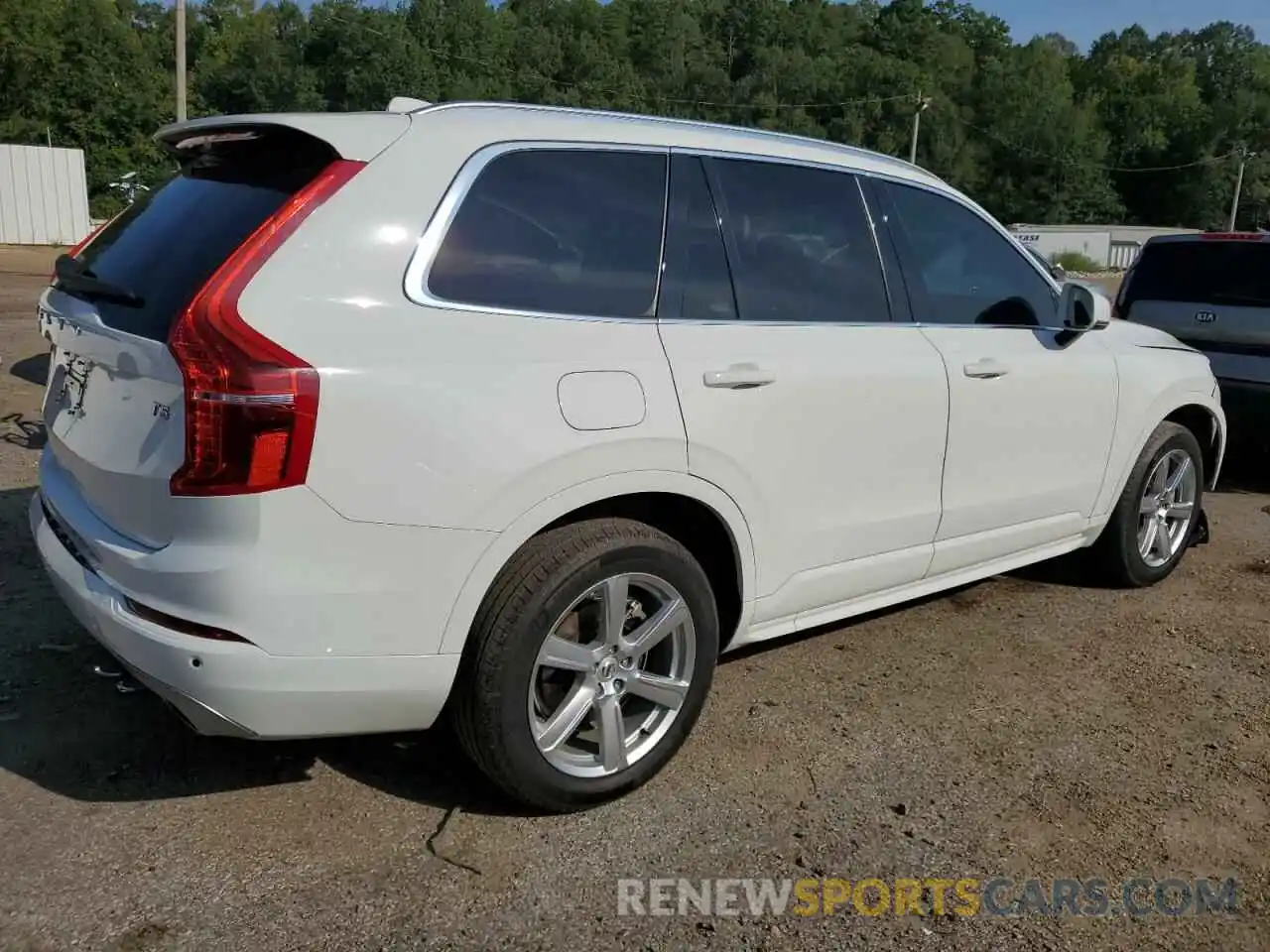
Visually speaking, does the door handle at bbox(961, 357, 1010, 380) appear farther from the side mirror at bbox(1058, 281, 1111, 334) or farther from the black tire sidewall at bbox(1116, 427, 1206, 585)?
the black tire sidewall at bbox(1116, 427, 1206, 585)

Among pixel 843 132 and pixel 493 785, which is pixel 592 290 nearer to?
pixel 493 785

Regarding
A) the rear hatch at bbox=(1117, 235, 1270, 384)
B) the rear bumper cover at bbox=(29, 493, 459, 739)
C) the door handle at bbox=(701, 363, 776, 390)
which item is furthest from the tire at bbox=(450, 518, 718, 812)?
the rear hatch at bbox=(1117, 235, 1270, 384)

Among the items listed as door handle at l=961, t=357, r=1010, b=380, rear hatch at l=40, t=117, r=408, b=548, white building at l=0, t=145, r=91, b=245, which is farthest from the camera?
white building at l=0, t=145, r=91, b=245

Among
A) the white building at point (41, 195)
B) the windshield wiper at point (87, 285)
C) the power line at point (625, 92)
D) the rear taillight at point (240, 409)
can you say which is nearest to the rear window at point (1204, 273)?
the rear taillight at point (240, 409)

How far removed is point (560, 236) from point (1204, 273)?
579 centimetres

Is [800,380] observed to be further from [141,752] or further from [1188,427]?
[1188,427]

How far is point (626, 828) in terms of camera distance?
3.15m

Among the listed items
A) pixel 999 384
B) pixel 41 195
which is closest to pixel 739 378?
pixel 999 384

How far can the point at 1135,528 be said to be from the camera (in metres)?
5.09

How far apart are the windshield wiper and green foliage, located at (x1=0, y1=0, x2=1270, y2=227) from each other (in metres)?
63.4

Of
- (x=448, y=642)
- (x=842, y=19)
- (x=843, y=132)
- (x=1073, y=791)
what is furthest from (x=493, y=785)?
(x=842, y=19)

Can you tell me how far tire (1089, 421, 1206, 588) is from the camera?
5035 millimetres

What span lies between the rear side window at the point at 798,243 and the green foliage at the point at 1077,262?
5874 centimetres

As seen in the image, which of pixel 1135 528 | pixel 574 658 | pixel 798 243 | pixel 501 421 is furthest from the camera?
pixel 1135 528
